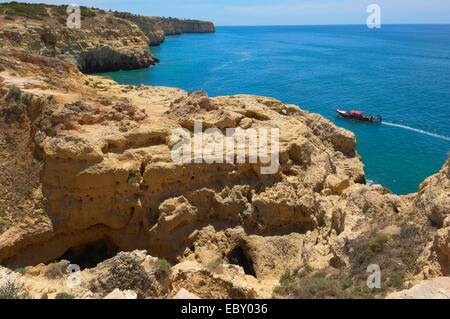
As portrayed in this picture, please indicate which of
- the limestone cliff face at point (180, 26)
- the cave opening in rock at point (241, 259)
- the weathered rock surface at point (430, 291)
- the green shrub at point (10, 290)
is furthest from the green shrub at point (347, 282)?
the limestone cliff face at point (180, 26)

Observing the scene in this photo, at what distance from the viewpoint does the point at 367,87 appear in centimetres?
5997

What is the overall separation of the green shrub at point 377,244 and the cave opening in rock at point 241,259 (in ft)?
21.5

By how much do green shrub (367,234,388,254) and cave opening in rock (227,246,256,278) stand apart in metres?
6.55

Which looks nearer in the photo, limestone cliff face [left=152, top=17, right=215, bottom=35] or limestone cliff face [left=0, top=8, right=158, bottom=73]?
limestone cliff face [left=0, top=8, right=158, bottom=73]

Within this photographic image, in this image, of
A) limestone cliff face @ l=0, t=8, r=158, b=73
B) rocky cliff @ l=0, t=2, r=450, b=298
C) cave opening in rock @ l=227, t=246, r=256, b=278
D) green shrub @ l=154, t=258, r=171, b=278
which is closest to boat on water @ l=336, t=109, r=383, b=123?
rocky cliff @ l=0, t=2, r=450, b=298

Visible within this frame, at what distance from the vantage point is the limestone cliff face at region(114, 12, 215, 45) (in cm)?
10731

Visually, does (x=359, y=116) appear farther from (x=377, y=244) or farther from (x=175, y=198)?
(x=377, y=244)

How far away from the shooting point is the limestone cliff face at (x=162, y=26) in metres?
107

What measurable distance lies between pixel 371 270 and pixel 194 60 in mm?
80386

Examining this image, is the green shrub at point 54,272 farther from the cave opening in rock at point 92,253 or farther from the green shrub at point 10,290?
the cave opening in rock at point 92,253

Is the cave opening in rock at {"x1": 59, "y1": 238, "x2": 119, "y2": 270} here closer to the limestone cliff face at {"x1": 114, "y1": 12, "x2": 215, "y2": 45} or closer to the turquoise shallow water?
the turquoise shallow water

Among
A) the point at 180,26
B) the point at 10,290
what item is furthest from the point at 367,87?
the point at 180,26
